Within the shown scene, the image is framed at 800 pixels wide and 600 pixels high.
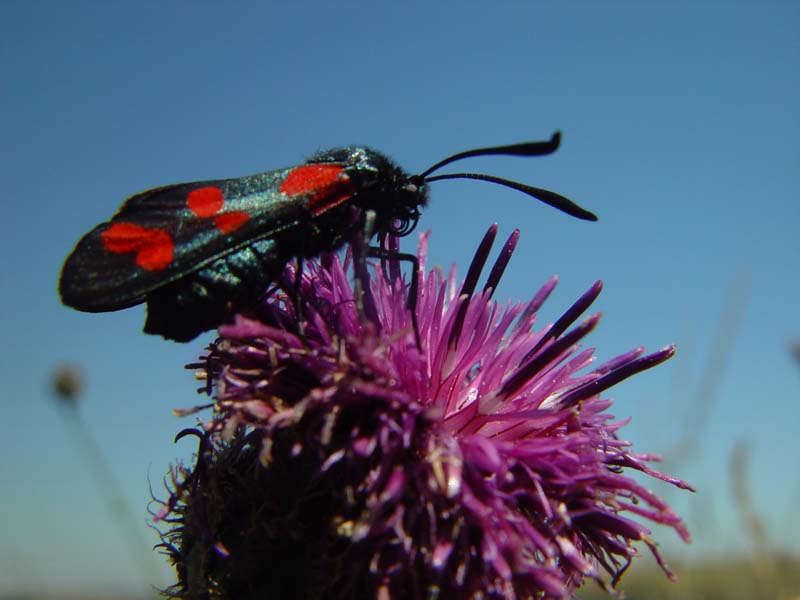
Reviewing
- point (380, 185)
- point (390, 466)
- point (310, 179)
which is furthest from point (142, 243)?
point (390, 466)

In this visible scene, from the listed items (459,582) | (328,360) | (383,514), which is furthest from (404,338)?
(459,582)

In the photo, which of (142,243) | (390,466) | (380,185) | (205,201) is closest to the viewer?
(390,466)

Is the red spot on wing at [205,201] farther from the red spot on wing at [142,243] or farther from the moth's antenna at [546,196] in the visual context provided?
the moth's antenna at [546,196]

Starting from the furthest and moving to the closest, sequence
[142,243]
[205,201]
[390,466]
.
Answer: [205,201] < [142,243] < [390,466]

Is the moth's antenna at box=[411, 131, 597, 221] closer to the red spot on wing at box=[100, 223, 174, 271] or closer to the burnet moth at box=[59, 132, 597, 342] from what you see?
the burnet moth at box=[59, 132, 597, 342]

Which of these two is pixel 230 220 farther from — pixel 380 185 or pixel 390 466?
pixel 390 466

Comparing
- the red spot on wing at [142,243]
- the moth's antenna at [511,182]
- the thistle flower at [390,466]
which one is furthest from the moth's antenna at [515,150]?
the red spot on wing at [142,243]
